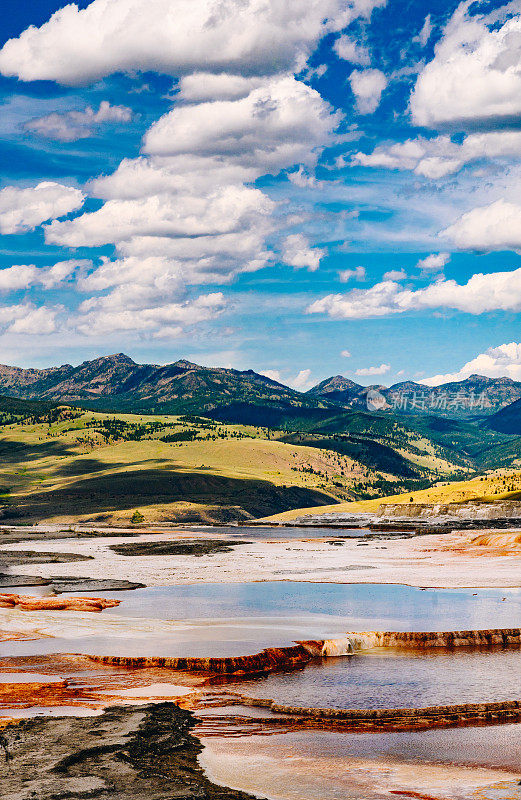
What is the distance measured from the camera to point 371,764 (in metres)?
23.8

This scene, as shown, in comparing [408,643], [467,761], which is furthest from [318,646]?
[467,761]

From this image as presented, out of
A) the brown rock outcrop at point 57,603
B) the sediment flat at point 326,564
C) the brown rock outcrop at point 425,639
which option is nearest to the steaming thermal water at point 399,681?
the brown rock outcrop at point 425,639

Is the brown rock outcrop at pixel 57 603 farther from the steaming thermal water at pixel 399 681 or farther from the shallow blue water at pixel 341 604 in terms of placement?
the steaming thermal water at pixel 399 681

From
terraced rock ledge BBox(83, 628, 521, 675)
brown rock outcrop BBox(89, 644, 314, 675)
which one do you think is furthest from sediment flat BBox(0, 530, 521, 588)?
brown rock outcrop BBox(89, 644, 314, 675)

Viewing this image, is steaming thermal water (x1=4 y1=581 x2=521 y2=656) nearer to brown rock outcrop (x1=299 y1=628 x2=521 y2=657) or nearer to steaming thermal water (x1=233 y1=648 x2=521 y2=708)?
brown rock outcrop (x1=299 y1=628 x2=521 y2=657)

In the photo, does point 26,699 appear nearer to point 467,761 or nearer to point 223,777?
point 223,777

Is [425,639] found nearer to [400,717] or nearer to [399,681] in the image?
[399,681]

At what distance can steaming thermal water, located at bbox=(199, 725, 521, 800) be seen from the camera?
2097cm

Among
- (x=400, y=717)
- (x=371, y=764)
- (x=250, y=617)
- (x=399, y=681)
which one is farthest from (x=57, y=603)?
(x=371, y=764)

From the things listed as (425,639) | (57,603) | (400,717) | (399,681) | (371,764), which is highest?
(371,764)

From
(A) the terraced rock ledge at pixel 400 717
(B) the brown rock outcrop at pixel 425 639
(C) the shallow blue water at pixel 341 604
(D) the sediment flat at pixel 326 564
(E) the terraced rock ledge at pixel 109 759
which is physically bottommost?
(D) the sediment flat at pixel 326 564

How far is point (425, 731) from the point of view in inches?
1085

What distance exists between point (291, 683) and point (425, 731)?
945 centimetres

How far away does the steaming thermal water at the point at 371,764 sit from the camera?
20969mm
